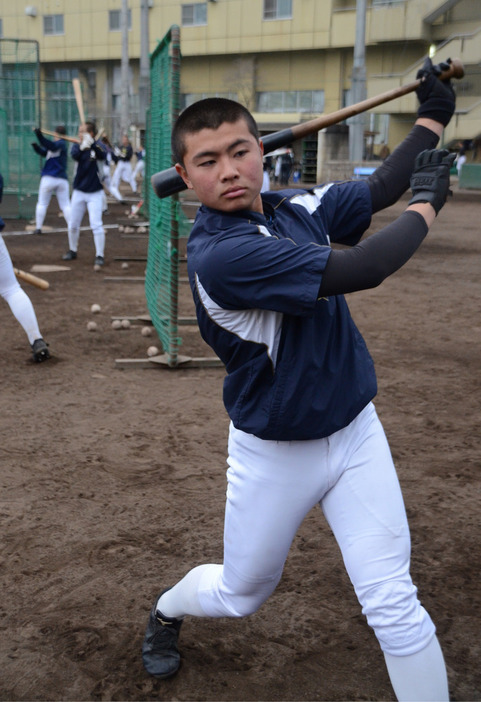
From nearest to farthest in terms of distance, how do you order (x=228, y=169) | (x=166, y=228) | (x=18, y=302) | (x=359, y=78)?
(x=228, y=169) < (x=18, y=302) < (x=166, y=228) < (x=359, y=78)

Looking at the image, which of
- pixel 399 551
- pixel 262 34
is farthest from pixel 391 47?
pixel 399 551

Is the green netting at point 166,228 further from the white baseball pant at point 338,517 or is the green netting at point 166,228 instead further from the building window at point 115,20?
the building window at point 115,20

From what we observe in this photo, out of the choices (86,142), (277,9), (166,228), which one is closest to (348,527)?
(166,228)

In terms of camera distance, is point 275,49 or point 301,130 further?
point 275,49

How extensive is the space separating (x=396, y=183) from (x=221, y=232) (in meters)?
0.96

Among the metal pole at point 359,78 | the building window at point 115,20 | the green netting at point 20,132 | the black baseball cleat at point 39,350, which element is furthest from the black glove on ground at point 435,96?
the building window at point 115,20

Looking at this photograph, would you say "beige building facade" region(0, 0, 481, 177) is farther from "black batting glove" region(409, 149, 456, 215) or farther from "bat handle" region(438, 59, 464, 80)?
"black batting glove" region(409, 149, 456, 215)

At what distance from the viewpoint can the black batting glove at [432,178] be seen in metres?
2.37

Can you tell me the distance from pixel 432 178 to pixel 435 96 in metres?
0.91

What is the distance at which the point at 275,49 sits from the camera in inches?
1837

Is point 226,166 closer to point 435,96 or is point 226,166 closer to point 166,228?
point 435,96

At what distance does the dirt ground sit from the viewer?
2.90 metres

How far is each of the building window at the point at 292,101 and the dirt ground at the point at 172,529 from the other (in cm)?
4176

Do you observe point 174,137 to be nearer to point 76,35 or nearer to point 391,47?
point 391,47
